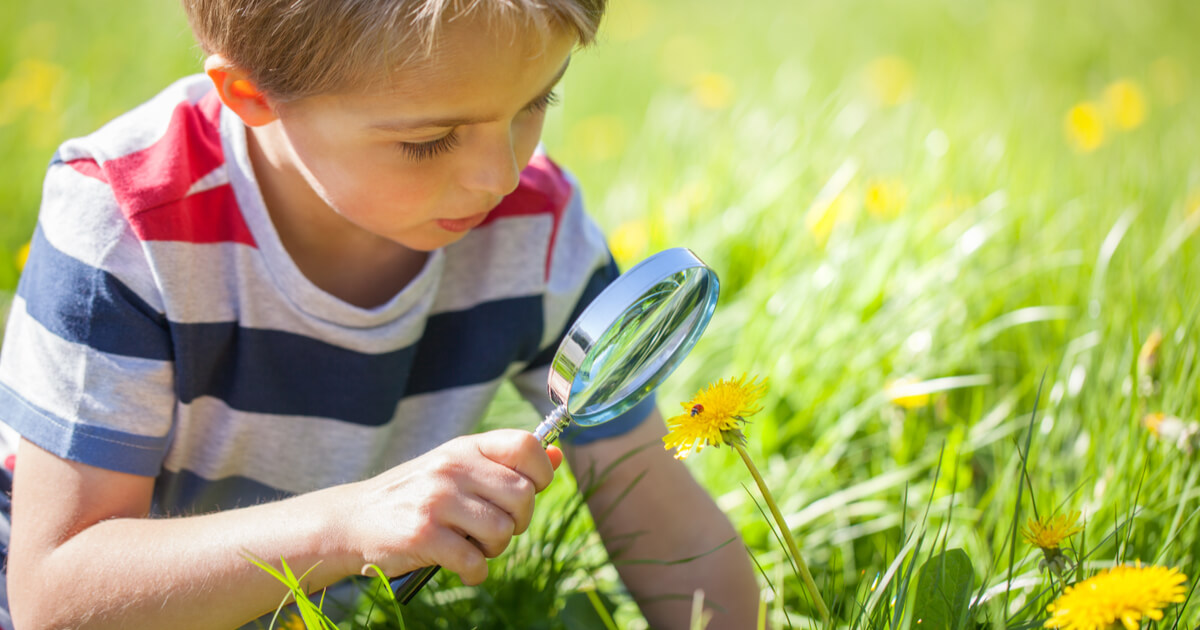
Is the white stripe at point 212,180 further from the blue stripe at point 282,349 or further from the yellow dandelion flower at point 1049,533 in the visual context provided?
the yellow dandelion flower at point 1049,533

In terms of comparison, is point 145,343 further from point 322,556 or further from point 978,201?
point 978,201

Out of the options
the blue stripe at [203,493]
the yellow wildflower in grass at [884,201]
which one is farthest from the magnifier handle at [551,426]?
the yellow wildflower in grass at [884,201]

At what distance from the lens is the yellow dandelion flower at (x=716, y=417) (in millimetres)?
822

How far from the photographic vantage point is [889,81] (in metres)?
2.99

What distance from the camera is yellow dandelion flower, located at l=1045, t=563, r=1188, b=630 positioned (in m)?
0.71

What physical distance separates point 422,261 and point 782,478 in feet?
2.37

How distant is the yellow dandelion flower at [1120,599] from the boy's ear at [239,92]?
934 mm

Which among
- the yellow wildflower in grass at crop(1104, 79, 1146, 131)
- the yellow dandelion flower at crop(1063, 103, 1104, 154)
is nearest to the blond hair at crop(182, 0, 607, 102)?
the yellow dandelion flower at crop(1063, 103, 1104, 154)

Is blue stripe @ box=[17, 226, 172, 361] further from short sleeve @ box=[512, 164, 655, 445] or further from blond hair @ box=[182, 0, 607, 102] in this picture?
short sleeve @ box=[512, 164, 655, 445]

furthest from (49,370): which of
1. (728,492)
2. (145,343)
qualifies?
(728,492)

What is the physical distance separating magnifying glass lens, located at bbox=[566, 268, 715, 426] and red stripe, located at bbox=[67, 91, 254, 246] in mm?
487

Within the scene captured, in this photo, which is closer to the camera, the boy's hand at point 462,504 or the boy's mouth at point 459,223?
the boy's hand at point 462,504

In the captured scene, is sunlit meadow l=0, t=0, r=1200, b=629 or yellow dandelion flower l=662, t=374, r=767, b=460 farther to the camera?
sunlit meadow l=0, t=0, r=1200, b=629

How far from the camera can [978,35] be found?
362 cm
